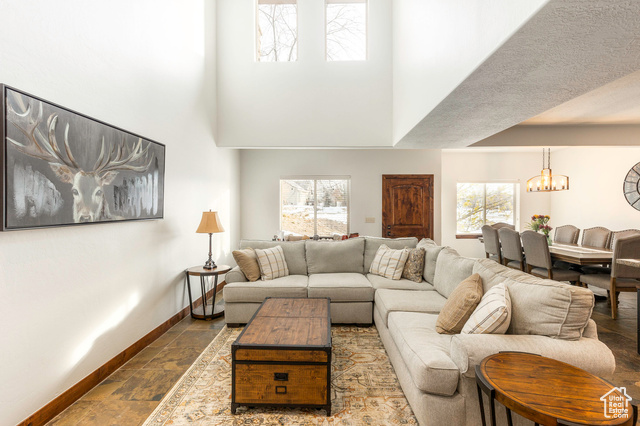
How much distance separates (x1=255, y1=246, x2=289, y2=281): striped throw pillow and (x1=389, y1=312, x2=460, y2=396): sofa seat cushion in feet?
5.61

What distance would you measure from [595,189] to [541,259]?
3.48 metres

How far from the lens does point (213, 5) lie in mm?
4855

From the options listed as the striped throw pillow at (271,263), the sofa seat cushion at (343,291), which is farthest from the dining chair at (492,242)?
the striped throw pillow at (271,263)

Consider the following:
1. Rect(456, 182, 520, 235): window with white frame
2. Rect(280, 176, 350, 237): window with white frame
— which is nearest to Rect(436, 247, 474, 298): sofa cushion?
Rect(280, 176, 350, 237): window with white frame

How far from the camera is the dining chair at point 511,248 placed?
4.45 meters

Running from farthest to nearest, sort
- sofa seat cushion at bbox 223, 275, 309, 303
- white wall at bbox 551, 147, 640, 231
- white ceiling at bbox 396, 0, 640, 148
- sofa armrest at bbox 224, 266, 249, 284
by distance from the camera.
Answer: white wall at bbox 551, 147, 640, 231
sofa armrest at bbox 224, 266, 249, 284
sofa seat cushion at bbox 223, 275, 309, 303
white ceiling at bbox 396, 0, 640, 148

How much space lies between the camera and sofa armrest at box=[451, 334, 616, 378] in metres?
1.68

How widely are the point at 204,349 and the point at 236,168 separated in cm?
401

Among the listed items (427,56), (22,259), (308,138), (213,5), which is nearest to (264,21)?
(213,5)

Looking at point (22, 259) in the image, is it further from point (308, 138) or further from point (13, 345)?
point (308, 138)

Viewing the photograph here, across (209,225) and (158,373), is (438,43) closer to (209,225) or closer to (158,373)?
(209,225)

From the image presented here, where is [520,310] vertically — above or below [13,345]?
above

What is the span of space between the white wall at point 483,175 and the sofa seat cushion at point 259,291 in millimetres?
5198

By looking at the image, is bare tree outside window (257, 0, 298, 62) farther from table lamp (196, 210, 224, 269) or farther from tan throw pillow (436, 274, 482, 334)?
tan throw pillow (436, 274, 482, 334)
